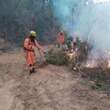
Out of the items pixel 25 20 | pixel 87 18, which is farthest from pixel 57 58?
pixel 87 18

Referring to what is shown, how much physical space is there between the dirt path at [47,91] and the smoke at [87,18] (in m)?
6.25

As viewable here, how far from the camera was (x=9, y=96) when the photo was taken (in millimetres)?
10273

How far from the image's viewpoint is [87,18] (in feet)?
89.5

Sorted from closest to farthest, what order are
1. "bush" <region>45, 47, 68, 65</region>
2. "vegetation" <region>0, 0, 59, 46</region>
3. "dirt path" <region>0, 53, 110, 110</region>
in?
"dirt path" <region>0, 53, 110, 110</region> < "bush" <region>45, 47, 68, 65</region> < "vegetation" <region>0, 0, 59, 46</region>

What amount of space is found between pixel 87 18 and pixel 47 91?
17446mm

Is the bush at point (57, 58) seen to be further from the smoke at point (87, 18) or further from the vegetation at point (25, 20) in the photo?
the vegetation at point (25, 20)

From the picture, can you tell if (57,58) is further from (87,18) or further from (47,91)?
(87,18)

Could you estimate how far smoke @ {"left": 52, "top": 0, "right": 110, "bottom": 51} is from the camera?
20.9 metres

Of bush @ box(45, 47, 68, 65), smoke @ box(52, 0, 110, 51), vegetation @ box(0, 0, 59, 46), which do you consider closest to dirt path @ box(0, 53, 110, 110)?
bush @ box(45, 47, 68, 65)

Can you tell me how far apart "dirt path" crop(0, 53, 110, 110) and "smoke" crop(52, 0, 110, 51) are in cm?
625

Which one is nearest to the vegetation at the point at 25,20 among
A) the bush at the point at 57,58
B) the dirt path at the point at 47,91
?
the bush at the point at 57,58

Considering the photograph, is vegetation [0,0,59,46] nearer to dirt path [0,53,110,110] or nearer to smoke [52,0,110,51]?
smoke [52,0,110,51]

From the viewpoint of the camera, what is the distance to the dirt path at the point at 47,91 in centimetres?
933

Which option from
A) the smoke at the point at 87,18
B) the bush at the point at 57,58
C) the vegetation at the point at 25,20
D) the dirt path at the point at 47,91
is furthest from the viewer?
the vegetation at the point at 25,20
